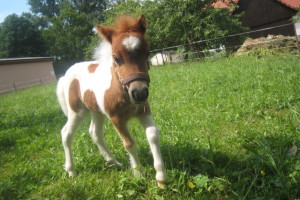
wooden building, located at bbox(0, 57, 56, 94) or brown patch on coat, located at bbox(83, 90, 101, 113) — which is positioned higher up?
wooden building, located at bbox(0, 57, 56, 94)

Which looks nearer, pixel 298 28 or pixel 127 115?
pixel 127 115

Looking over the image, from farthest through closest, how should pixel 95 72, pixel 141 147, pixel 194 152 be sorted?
pixel 141 147
pixel 95 72
pixel 194 152

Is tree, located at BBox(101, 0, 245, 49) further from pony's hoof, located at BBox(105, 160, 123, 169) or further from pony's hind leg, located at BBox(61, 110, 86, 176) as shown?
pony's hoof, located at BBox(105, 160, 123, 169)

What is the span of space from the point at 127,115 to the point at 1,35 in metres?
46.0

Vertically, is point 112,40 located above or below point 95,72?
above

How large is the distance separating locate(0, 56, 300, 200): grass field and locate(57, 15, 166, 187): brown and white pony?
24cm

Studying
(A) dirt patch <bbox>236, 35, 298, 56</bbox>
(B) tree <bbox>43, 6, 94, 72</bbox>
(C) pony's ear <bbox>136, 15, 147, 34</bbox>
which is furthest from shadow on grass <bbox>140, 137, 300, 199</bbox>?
(B) tree <bbox>43, 6, 94, 72</bbox>

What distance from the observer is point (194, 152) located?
2.97 metres

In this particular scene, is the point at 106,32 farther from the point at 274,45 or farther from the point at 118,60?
the point at 274,45

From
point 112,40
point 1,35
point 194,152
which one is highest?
point 1,35

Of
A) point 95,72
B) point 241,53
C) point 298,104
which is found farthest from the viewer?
point 241,53

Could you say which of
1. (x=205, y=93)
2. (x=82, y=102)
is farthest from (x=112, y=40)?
(x=205, y=93)

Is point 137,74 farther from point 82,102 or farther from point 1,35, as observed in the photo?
point 1,35

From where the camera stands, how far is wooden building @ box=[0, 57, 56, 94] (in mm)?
26531
